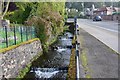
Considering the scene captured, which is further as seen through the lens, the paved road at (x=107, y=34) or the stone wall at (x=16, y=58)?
the paved road at (x=107, y=34)

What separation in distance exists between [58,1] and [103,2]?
121323 mm

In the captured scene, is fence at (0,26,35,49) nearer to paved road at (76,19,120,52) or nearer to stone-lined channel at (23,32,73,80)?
stone-lined channel at (23,32,73,80)

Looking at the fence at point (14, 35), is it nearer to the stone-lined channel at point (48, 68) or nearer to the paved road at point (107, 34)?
the stone-lined channel at point (48, 68)

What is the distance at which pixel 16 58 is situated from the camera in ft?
44.2

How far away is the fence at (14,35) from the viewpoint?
13477 mm

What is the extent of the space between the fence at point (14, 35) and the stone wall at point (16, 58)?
0.54 metres

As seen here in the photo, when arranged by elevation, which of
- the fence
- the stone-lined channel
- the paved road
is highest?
the fence

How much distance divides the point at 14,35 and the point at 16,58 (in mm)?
2100

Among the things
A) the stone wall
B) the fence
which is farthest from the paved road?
the fence

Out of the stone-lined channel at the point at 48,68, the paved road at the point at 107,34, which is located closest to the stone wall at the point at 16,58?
the stone-lined channel at the point at 48,68

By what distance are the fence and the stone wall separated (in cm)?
54

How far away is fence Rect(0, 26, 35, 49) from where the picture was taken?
44.2 ft

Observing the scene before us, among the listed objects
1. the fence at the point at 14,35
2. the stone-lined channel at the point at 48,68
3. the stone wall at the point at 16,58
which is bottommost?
the stone-lined channel at the point at 48,68

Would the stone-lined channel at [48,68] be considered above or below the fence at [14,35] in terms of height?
below
